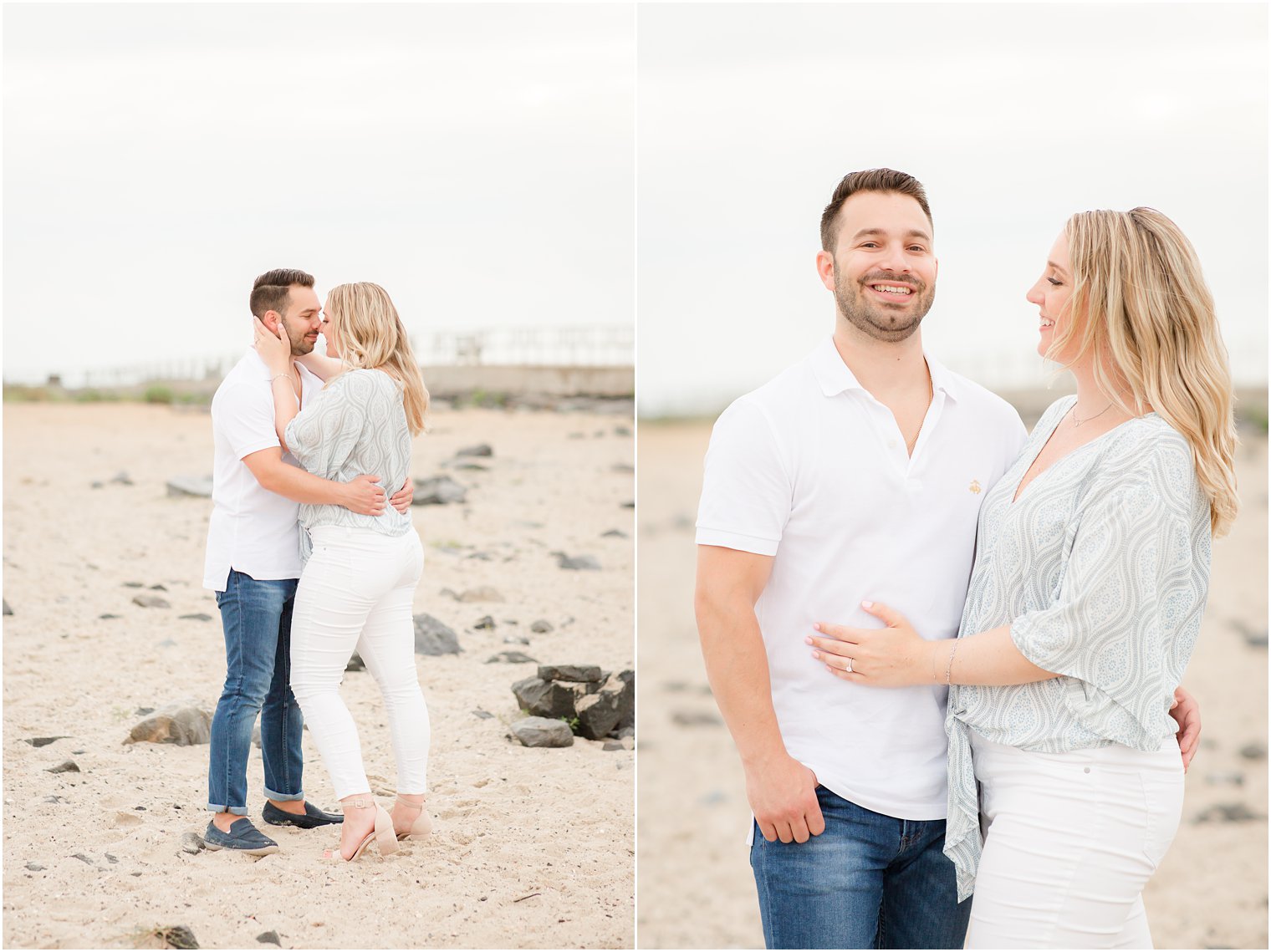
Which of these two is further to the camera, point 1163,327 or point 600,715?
point 600,715

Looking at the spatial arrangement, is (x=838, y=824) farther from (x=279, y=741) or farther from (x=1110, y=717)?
(x=279, y=741)

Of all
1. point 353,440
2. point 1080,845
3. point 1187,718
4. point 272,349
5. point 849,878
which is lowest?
point 849,878

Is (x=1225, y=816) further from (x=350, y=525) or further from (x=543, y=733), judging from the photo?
(x=350, y=525)

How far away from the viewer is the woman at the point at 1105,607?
1.94 meters

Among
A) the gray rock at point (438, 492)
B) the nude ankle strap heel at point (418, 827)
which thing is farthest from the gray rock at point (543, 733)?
the gray rock at point (438, 492)

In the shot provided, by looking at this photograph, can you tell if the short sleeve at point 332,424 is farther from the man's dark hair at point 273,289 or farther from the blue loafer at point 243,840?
the blue loafer at point 243,840

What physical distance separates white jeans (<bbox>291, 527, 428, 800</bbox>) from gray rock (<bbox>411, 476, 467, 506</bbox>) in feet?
20.9

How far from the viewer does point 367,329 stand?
10.8 ft

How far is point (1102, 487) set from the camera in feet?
6.40

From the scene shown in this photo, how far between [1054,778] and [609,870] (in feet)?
6.73

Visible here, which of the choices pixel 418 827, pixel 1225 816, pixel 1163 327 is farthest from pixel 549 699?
pixel 1225 816

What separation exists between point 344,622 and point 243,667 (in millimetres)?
312

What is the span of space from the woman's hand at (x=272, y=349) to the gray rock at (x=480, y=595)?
3972mm

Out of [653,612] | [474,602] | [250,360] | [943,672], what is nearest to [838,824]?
[943,672]
